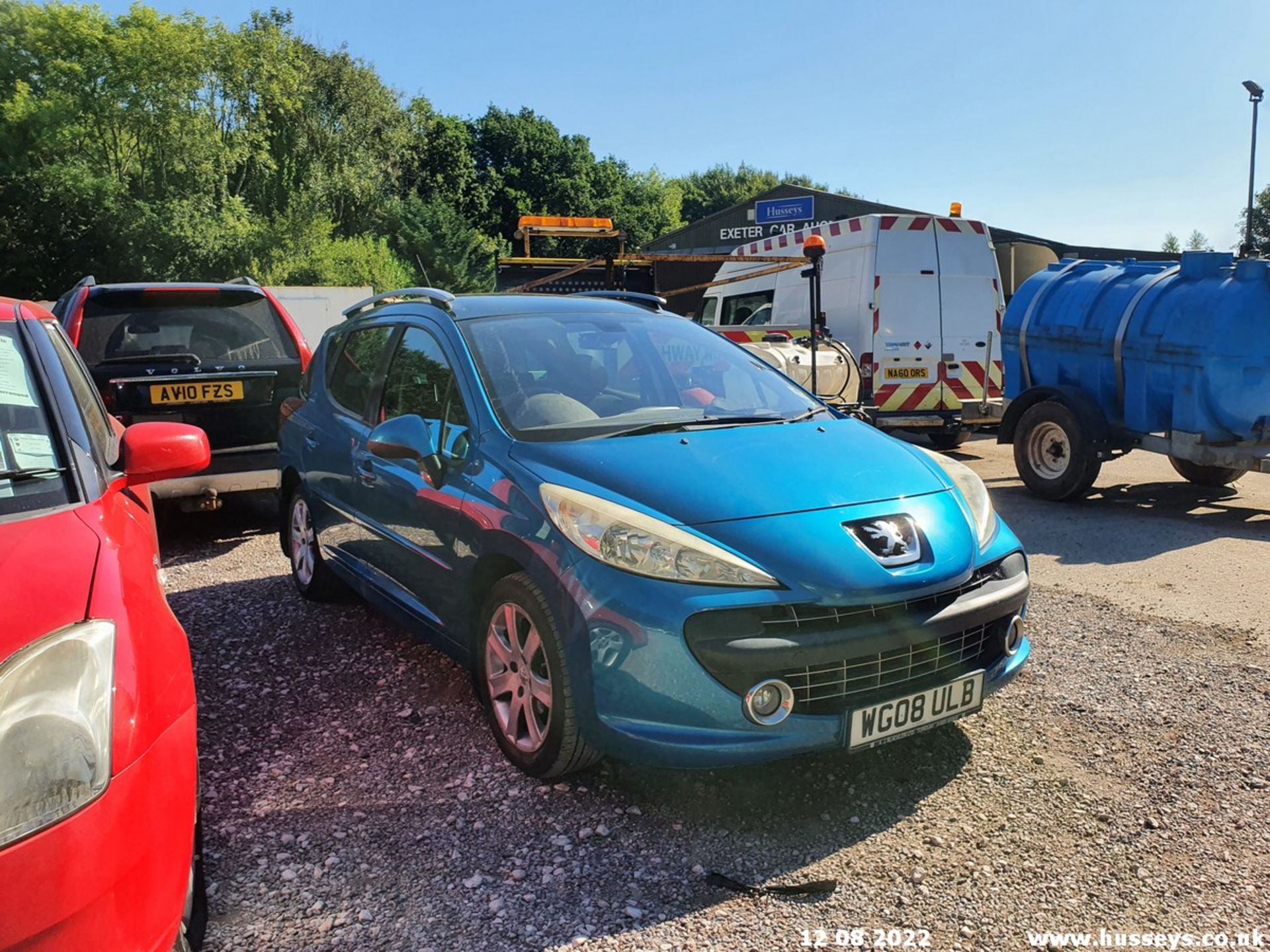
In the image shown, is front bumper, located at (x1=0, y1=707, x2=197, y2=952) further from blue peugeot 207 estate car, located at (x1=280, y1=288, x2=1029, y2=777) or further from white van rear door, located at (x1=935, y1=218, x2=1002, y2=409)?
white van rear door, located at (x1=935, y1=218, x2=1002, y2=409)

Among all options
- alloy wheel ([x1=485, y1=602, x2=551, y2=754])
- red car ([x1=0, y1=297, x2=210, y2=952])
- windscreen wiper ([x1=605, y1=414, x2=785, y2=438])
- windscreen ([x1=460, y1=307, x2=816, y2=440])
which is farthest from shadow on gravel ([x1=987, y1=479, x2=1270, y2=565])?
red car ([x1=0, y1=297, x2=210, y2=952])

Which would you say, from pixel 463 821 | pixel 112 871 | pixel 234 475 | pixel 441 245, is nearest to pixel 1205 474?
pixel 463 821

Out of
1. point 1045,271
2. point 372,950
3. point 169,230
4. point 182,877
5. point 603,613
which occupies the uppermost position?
point 169,230

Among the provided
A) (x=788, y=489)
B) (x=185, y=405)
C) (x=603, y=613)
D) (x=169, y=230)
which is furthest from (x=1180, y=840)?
(x=169, y=230)

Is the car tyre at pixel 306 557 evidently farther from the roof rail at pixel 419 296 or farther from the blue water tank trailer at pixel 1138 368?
the blue water tank trailer at pixel 1138 368

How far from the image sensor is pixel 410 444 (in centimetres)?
347

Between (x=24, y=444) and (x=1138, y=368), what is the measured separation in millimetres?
7804

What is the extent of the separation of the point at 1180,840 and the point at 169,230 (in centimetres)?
3265

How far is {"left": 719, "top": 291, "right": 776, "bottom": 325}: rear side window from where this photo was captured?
1234cm

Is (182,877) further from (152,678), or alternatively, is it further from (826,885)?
(826,885)

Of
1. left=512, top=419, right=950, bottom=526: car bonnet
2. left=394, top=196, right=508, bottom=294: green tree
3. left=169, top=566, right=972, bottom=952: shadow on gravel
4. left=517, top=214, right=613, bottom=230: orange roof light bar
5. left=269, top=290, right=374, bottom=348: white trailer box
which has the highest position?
left=394, top=196, right=508, bottom=294: green tree

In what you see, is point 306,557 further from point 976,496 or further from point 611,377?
point 976,496

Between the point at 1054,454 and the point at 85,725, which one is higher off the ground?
the point at 85,725

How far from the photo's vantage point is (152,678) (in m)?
1.86
